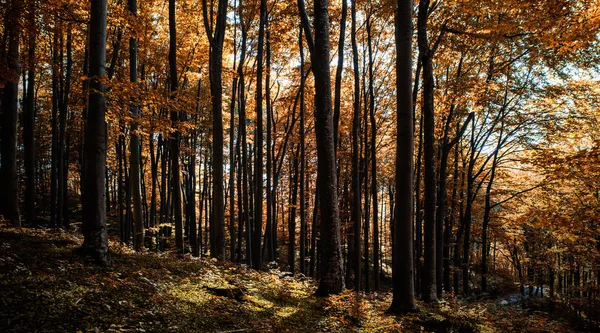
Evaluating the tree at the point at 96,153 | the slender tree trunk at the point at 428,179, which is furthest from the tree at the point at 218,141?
the slender tree trunk at the point at 428,179

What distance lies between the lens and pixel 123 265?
639 centimetres

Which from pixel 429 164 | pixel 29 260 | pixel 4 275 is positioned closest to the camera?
pixel 4 275

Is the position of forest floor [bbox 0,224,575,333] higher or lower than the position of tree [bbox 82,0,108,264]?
lower

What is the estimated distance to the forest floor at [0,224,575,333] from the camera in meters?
3.77

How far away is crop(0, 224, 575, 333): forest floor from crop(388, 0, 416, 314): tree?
49cm

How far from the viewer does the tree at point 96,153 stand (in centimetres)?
571

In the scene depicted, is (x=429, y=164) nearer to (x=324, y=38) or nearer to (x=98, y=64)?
(x=324, y=38)

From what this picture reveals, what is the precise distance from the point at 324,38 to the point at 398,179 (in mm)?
3628

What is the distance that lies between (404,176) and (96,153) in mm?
6038

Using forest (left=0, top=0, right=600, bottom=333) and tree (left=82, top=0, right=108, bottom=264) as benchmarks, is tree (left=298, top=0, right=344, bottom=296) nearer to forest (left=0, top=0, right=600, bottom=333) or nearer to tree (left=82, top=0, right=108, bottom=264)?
forest (left=0, top=0, right=600, bottom=333)

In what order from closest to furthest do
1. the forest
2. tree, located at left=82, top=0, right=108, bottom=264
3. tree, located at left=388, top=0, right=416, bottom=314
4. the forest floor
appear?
the forest floor → the forest → tree, located at left=82, top=0, right=108, bottom=264 → tree, located at left=388, top=0, right=416, bottom=314

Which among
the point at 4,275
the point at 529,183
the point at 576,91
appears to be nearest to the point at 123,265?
the point at 4,275

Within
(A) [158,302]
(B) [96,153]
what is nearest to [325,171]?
(A) [158,302]

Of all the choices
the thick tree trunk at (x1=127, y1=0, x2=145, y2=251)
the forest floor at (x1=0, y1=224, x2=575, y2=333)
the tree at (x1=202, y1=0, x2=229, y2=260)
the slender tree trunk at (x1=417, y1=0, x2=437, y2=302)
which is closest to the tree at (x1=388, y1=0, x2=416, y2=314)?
the forest floor at (x1=0, y1=224, x2=575, y2=333)
